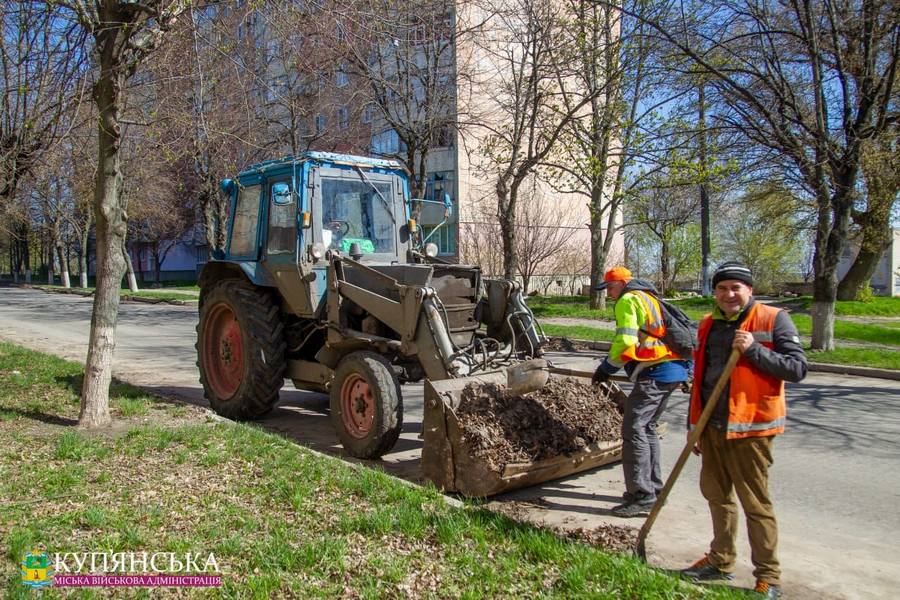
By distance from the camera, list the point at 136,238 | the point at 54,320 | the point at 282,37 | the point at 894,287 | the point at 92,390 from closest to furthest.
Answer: the point at 92,390, the point at 282,37, the point at 54,320, the point at 894,287, the point at 136,238

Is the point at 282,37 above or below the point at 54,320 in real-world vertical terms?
above

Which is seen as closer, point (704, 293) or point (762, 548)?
point (762, 548)

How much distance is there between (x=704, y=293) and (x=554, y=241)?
5.66 meters

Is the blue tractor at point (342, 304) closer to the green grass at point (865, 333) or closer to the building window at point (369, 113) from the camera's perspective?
the green grass at point (865, 333)

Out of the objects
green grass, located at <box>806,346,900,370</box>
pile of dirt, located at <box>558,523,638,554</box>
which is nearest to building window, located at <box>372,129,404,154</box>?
green grass, located at <box>806,346,900,370</box>

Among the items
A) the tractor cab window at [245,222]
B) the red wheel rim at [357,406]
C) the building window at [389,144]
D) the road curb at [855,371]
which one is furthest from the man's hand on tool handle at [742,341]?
the building window at [389,144]

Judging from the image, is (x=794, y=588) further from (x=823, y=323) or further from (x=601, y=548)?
(x=823, y=323)

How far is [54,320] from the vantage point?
21234 mm

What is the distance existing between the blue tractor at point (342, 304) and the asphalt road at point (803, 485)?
0.58 metres

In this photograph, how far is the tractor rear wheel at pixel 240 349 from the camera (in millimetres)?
7539

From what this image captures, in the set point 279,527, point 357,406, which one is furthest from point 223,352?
point 279,527

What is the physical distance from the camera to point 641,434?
497 cm

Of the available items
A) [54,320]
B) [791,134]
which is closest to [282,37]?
[791,134]

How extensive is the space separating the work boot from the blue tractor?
1.65m
